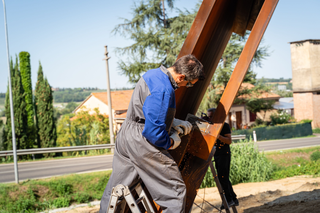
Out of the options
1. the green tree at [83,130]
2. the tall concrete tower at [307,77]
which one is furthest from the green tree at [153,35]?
the tall concrete tower at [307,77]

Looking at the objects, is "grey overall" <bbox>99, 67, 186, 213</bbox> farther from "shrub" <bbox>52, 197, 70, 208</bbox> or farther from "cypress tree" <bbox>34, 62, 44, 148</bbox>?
"cypress tree" <bbox>34, 62, 44, 148</bbox>

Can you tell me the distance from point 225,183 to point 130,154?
2.93 m

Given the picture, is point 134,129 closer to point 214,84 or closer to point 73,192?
point 73,192

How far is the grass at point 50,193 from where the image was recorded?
7281 millimetres

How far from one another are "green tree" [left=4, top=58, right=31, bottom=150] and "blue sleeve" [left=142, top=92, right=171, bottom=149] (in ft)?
61.1

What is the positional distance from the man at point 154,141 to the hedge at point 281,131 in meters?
19.2

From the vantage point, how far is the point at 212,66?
11.4ft

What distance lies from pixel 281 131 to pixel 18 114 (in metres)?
20.3

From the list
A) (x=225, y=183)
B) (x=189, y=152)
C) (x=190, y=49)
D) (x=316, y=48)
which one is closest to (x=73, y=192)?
(x=225, y=183)

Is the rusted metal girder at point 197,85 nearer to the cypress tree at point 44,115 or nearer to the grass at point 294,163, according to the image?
the grass at point 294,163

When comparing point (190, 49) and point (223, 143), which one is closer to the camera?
point (190, 49)

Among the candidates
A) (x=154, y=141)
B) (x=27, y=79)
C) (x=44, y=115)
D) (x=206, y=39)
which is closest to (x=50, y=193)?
(x=206, y=39)

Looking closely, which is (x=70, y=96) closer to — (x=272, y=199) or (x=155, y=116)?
(x=272, y=199)

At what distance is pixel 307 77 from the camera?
28.9 metres
